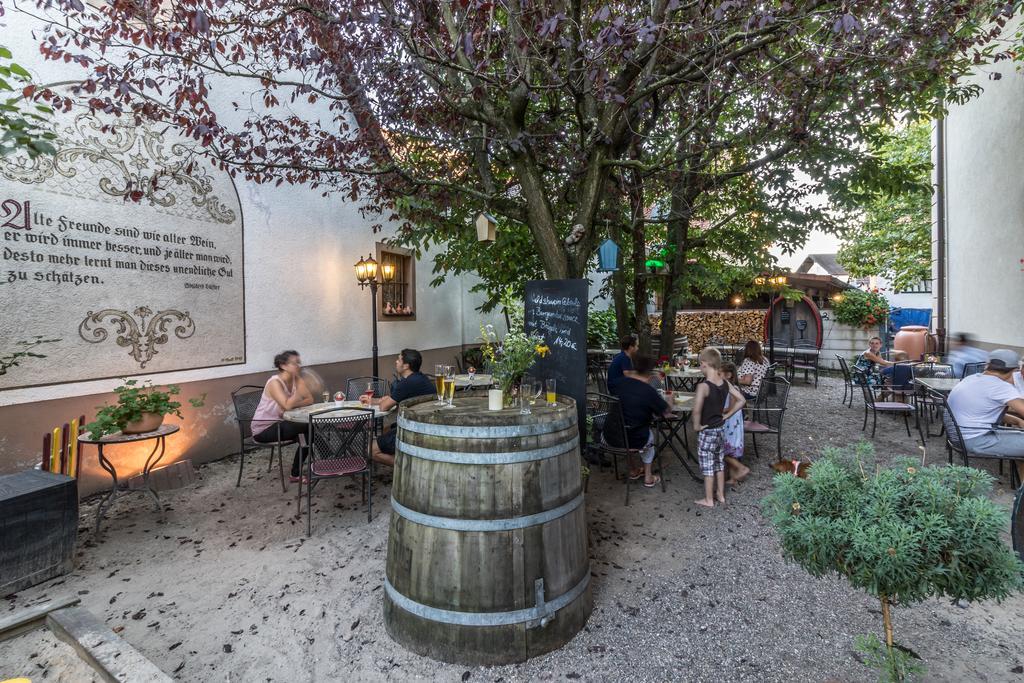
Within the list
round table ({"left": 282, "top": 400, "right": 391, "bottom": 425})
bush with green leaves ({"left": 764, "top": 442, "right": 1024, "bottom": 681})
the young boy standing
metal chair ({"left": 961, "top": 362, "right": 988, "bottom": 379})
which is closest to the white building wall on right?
metal chair ({"left": 961, "top": 362, "right": 988, "bottom": 379})

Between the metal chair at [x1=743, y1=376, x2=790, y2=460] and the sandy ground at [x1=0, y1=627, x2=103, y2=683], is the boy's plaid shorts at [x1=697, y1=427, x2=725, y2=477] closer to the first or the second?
the metal chair at [x1=743, y1=376, x2=790, y2=460]

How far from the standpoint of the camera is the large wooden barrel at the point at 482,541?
84.7 inches

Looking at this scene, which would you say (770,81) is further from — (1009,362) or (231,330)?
(231,330)

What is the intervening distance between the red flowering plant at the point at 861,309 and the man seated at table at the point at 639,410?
1195 centimetres

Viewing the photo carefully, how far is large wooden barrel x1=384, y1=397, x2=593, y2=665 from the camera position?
2.15 m

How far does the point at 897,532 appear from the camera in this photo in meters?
1.41

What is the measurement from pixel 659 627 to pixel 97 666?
8.32 feet

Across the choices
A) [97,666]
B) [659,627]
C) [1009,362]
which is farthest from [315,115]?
[1009,362]

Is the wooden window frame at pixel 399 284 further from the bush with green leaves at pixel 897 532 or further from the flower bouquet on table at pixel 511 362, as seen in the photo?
the bush with green leaves at pixel 897 532

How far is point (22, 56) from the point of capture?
396 centimetres

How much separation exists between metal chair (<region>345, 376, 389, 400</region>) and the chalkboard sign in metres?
2.68

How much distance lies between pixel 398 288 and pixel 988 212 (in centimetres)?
1002

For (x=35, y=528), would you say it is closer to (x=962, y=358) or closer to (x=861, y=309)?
(x=962, y=358)

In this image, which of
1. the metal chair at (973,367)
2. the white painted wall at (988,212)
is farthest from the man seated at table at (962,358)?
the white painted wall at (988,212)
